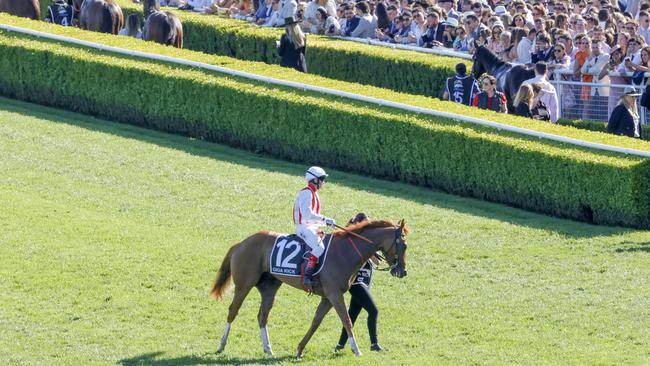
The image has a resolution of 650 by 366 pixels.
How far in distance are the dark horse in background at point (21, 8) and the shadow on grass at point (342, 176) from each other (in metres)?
4.62

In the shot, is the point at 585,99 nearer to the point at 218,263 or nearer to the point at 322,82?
the point at 322,82

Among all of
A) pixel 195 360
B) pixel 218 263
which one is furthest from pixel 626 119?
pixel 195 360

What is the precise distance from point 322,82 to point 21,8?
9.24 metres

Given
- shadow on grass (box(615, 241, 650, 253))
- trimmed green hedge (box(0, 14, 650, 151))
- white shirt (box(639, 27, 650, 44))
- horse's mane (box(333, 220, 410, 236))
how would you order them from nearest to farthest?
horse's mane (box(333, 220, 410, 236))
shadow on grass (box(615, 241, 650, 253))
trimmed green hedge (box(0, 14, 650, 151))
white shirt (box(639, 27, 650, 44))

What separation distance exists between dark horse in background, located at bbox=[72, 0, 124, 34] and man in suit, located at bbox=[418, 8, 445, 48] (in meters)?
6.00

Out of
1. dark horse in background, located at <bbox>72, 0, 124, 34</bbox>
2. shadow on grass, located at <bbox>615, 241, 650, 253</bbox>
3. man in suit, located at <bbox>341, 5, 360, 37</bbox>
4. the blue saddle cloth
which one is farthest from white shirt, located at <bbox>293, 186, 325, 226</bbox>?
dark horse in background, located at <bbox>72, 0, 124, 34</bbox>

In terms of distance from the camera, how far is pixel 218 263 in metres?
16.1

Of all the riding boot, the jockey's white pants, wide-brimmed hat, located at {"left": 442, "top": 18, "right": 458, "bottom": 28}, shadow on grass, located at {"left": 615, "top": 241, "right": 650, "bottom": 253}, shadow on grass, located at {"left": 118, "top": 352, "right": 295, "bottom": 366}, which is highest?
wide-brimmed hat, located at {"left": 442, "top": 18, "right": 458, "bottom": 28}

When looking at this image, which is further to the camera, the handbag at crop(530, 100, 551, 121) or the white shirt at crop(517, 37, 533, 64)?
the white shirt at crop(517, 37, 533, 64)

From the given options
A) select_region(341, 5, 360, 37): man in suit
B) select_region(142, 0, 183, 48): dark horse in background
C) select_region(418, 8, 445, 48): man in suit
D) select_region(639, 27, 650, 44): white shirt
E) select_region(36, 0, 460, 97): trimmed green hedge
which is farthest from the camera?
select_region(341, 5, 360, 37): man in suit

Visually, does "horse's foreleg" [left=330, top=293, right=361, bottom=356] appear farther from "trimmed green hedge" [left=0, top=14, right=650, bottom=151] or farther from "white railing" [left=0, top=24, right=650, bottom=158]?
"trimmed green hedge" [left=0, top=14, right=650, bottom=151]

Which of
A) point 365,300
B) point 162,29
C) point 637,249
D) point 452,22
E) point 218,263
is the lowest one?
point 218,263

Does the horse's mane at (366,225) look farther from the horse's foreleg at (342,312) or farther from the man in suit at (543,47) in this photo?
the man in suit at (543,47)

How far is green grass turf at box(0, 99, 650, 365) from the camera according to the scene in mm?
13555
